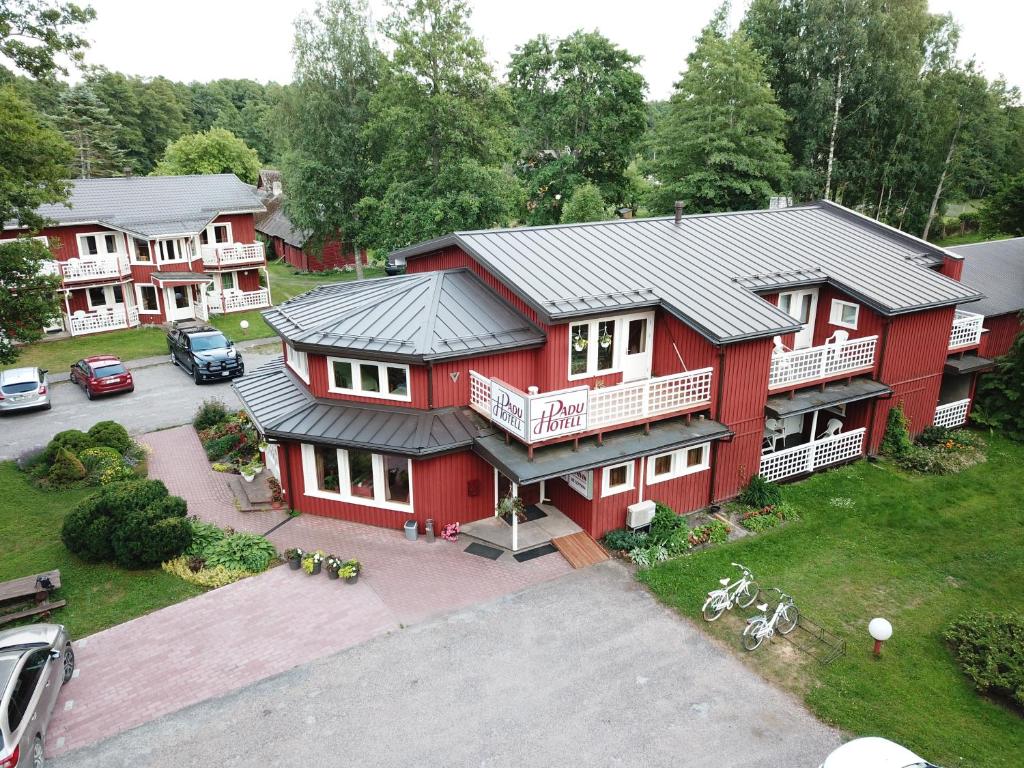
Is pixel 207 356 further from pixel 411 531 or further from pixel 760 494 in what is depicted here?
pixel 760 494

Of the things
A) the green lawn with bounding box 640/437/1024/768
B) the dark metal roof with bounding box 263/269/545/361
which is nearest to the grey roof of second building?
the dark metal roof with bounding box 263/269/545/361

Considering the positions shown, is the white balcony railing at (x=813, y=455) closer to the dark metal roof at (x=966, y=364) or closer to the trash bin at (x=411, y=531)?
the dark metal roof at (x=966, y=364)

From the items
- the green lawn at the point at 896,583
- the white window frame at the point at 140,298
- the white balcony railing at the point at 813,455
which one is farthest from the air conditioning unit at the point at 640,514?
the white window frame at the point at 140,298

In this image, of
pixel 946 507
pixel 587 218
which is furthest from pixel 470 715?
pixel 587 218

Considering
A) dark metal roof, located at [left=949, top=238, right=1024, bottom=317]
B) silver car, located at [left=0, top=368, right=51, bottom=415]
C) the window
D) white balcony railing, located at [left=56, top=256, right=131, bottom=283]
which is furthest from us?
white balcony railing, located at [left=56, top=256, right=131, bottom=283]

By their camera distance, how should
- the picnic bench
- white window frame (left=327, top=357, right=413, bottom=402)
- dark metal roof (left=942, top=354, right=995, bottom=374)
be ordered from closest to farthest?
1. the picnic bench
2. white window frame (left=327, top=357, right=413, bottom=402)
3. dark metal roof (left=942, top=354, right=995, bottom=374)

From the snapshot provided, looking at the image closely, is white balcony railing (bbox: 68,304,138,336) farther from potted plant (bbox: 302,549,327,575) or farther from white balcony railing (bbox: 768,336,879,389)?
white balcony railing (bbox: 768,336,879,389)

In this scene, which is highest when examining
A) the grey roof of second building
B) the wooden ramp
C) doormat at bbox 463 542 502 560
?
the grey roof of second building
